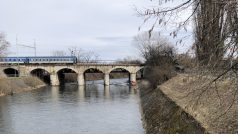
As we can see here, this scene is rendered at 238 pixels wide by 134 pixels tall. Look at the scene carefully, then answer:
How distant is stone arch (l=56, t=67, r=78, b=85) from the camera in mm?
104537

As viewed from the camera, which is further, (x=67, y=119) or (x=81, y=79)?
(x=81, y=79)

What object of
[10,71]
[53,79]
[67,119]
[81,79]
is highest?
[10,71]

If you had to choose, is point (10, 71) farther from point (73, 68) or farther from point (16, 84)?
point (16, 84)

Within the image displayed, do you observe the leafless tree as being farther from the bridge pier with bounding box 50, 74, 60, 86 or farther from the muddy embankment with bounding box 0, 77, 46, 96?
the bridge pier with bounding box 50, 74, 60, 86

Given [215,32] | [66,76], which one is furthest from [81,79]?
[215,32]

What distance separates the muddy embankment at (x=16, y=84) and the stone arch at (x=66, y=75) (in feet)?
43.2

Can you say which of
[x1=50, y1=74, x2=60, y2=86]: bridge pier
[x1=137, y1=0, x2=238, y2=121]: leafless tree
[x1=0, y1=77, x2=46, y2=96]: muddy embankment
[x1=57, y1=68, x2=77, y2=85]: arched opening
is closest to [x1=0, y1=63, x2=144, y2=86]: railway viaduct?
[x1=50, y1=74, x2=60, y2=86]: bridge pier

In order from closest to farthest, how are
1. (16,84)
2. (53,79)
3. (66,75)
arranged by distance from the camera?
(16,84)
(53,79)
(66,75)

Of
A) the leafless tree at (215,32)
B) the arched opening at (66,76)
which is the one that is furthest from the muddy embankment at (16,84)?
the leafless tree at (215,32)

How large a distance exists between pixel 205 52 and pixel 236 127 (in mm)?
7350

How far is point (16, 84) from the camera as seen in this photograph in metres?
75.9

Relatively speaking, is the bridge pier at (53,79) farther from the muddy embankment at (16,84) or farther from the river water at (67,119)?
the river water at (67,119)

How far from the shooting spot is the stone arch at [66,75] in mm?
104537

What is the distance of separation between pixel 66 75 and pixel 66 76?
98cm
